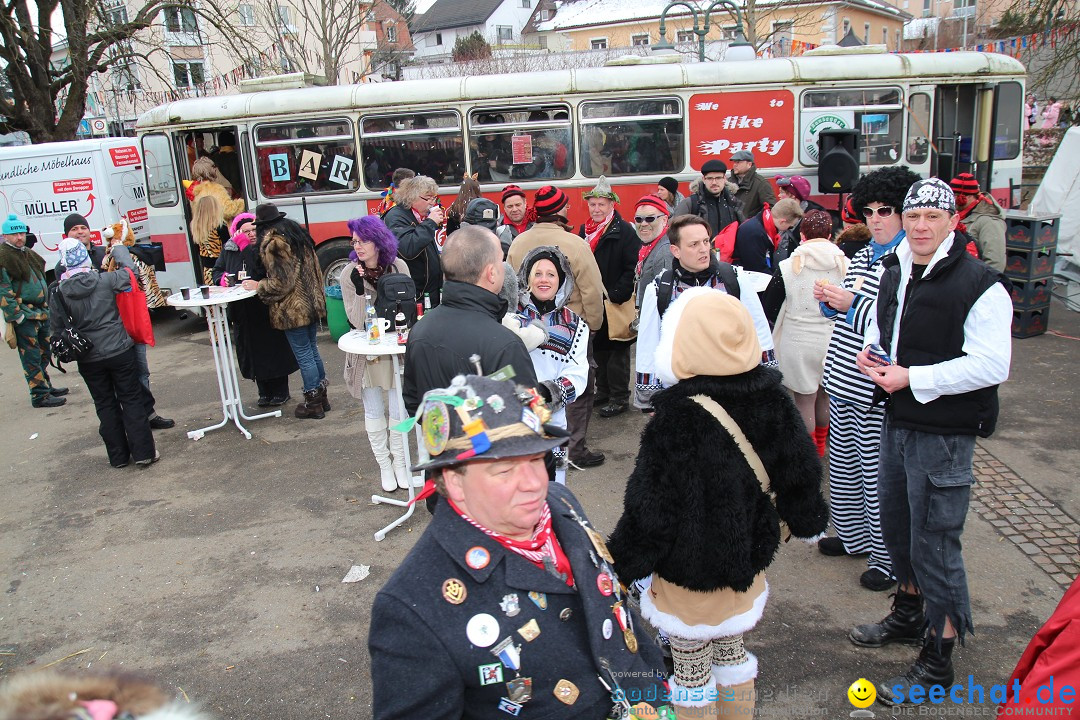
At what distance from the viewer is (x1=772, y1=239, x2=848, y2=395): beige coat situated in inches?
191

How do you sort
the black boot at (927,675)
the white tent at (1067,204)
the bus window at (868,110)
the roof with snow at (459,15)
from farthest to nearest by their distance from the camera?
the roof with snow at (459,15) → the bus window at (868,110) → the white tent at (1067,204) → the black boot at (927,675)

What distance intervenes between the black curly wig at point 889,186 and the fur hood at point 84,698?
144 inches

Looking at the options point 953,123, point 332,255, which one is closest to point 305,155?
point 332,255

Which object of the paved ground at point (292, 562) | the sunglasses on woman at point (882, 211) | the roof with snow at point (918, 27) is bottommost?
the paved ground at point (292, 562)

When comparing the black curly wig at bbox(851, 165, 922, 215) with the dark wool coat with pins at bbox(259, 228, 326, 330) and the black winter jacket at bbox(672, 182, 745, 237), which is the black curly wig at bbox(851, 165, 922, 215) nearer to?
the black winter jacket at bbox(672, 182, 745, 237)

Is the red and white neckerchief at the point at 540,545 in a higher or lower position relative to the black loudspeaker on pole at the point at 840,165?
lower

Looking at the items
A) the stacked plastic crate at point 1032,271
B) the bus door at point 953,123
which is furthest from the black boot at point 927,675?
the bus door at point 953,123

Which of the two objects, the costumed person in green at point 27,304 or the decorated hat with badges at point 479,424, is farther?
the costumed person in green at point 27,304

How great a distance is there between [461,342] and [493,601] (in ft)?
5.22

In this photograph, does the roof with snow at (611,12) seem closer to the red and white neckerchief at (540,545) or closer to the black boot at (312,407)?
the black boot at (312,407)

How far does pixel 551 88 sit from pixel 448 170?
185 cm

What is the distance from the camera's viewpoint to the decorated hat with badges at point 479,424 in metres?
1.76

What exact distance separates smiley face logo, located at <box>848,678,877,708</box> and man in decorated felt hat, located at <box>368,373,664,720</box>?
5.65 feet

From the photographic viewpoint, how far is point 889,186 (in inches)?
146
